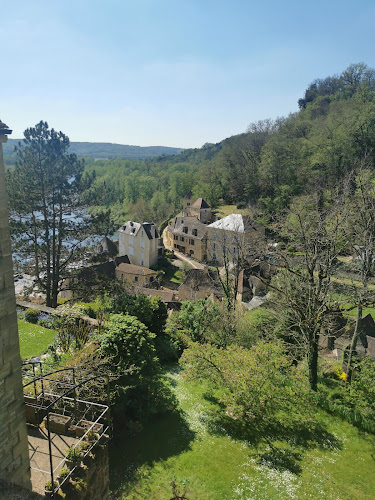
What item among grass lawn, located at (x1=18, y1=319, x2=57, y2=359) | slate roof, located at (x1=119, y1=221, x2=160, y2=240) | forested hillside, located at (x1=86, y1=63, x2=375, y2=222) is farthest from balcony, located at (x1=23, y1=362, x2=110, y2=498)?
slate roof, located at (x1=119, y1=221, x2=160, y2=240)

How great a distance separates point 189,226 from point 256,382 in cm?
4286

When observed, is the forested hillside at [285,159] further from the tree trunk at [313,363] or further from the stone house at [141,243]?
the tree trunk at [313,363]

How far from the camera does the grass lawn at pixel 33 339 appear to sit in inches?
563

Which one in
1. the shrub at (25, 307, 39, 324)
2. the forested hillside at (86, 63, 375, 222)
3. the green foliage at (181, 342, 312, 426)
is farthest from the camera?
the forested hillside at (86, 63, 375, 222)

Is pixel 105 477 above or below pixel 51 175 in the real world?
below

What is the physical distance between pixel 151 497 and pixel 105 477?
2.60 m

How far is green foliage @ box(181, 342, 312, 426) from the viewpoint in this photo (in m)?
11.7

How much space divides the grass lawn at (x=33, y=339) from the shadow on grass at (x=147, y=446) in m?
5.34

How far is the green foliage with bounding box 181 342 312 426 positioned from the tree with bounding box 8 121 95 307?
11026 millimetres

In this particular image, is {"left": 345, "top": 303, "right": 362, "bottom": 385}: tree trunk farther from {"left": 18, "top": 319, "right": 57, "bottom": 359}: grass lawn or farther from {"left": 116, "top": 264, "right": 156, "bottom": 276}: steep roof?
{"left": 116, "top": 264, "right": 156, "bottom": 276}: steep roof

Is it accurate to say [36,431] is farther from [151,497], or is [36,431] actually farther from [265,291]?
[265,291]

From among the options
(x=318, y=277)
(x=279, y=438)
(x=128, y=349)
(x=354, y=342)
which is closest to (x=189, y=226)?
(x=318, y=277)

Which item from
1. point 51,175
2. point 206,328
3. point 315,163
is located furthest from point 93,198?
point 315,163

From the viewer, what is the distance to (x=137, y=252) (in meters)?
50.1
